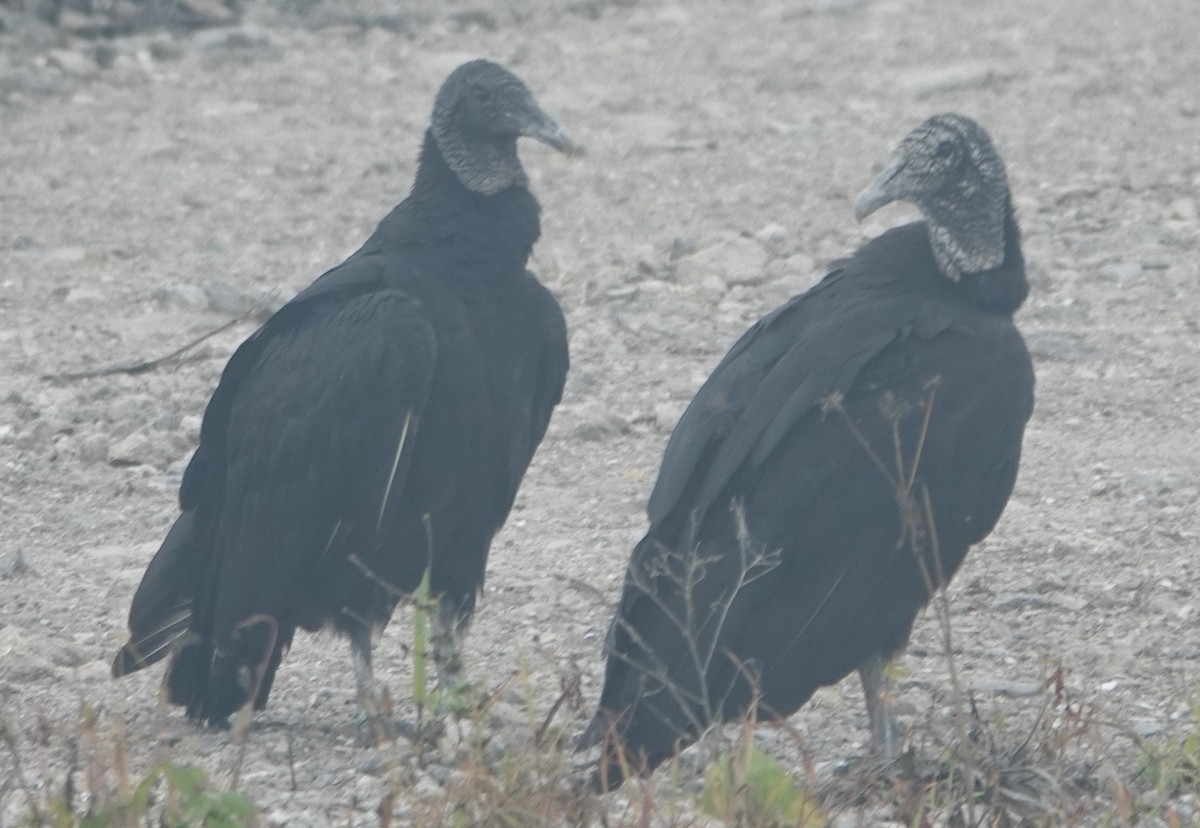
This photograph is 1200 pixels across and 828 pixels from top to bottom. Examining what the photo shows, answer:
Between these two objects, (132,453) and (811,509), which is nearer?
(811,509)

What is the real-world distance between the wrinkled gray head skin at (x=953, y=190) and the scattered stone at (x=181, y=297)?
280 centimetres

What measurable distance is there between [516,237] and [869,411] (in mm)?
896

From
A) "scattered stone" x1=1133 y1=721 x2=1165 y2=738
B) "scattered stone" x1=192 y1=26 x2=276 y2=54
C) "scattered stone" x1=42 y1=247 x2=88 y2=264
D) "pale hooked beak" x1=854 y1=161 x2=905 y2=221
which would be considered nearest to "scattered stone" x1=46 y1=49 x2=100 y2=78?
"scattered stone" x1=192 y1=26 x2=276 y2=54

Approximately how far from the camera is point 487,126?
13.5 ft

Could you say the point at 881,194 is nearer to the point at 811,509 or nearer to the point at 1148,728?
the point at 811,509

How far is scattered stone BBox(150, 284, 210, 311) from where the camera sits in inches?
243

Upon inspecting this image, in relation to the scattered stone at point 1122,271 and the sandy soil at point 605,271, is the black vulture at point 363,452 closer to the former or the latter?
the sandy soil at point 605,271

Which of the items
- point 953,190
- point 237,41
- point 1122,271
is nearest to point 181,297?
point 1122,271

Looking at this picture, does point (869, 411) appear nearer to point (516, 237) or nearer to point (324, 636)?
point (516, 237)

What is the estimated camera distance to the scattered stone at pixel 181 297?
618cm

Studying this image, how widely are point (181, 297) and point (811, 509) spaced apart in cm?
330

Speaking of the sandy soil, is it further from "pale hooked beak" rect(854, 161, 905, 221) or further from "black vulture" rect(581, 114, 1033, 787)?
"pale hooked beak" rect(854, 161, 905, 221)

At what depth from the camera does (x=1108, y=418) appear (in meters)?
5.20

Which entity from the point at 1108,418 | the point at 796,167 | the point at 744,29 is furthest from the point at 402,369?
the point at 744,29
